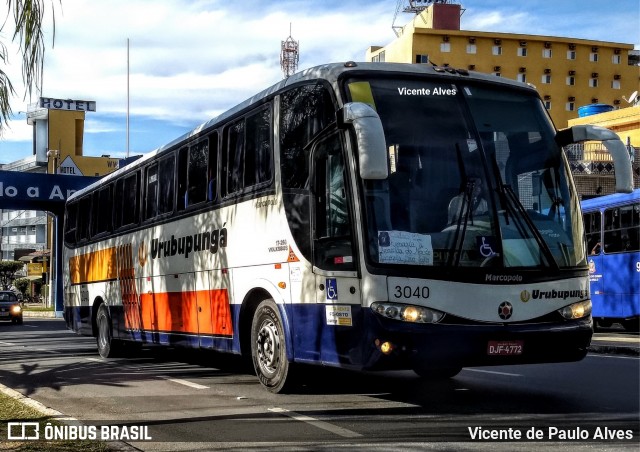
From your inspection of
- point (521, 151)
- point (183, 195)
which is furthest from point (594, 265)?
point (521, 151)

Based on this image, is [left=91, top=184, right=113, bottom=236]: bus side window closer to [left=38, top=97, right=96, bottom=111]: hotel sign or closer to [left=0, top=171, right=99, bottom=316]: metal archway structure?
[left=0, top=171, right=99, bottom=316]: metal archway structure

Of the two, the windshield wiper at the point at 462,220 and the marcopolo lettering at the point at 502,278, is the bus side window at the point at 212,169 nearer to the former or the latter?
the windshield wiper at the point at 462,220

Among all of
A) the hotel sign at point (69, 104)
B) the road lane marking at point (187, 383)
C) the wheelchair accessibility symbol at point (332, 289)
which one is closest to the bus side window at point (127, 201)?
the road lane marking at point (187, 383)

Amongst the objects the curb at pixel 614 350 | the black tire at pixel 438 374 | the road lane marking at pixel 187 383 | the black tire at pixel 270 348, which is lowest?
the curb at pixel 614 350

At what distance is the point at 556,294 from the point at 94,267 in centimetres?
1205

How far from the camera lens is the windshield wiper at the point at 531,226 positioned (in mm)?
8797

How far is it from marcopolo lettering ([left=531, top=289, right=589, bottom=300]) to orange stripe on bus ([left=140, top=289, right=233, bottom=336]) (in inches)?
168

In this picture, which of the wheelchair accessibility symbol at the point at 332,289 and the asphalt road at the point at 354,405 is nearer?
the asphalt road at the point at 354,405

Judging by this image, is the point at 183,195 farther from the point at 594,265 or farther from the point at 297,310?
the point at 594,265

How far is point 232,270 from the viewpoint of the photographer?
38.0 ft

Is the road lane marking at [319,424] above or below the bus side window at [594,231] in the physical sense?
below

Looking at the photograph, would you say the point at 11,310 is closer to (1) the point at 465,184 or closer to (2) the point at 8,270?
(1) the point at 465,184

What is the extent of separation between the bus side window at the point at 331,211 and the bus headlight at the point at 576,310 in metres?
2.14

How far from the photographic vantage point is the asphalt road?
24.5 feet
